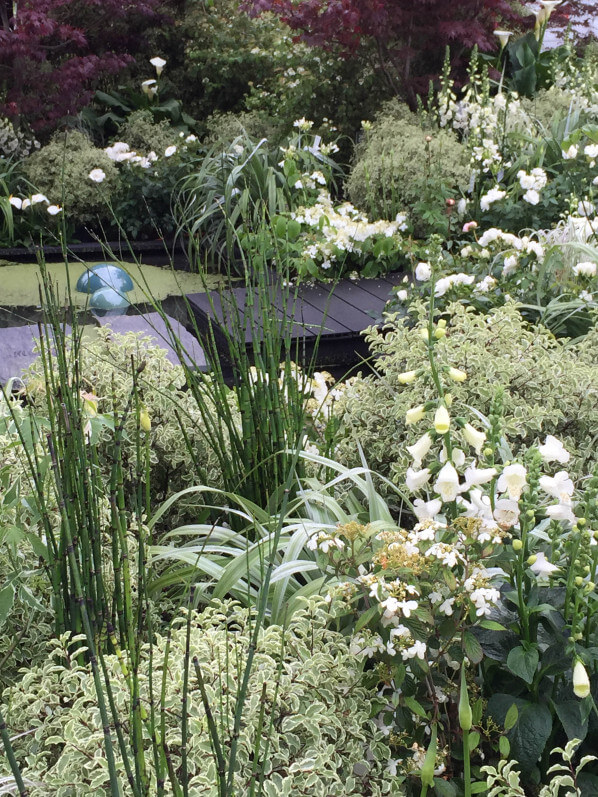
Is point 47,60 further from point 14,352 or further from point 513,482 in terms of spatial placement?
point 513,482

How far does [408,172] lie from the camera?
4898mm

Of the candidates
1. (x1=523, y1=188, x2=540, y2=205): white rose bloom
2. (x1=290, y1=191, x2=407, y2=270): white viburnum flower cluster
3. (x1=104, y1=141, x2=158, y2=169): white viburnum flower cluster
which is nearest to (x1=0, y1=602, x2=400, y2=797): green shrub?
(x1=523, y1=188, x2=540, y2=205): white rose bloom

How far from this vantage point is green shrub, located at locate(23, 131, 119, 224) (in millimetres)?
5816

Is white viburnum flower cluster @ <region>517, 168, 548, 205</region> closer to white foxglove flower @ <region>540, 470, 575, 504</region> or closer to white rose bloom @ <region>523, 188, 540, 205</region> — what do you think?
white rose bloom @ <region>523, 188, 540, 205</region>

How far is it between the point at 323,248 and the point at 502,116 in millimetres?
1502

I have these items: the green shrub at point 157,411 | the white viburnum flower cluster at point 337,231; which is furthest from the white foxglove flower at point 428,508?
the white viburnum flower cluster at point 337,231

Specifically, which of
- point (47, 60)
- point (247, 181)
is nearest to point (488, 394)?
point (247, 181)

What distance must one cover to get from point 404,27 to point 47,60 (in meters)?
2.91

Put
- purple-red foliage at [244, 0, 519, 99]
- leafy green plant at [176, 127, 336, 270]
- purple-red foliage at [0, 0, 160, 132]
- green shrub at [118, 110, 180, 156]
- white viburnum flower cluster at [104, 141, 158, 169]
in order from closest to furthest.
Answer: leafy green plant at [176, 127, 336, 270], purple-red foliage at [244, 0, 519, 99], purple-red foliage at [0, 0, 160, 132], white viburnum flower cluster at [104, 141, 158, 169], green shrub at [118, 110, 180, 156]

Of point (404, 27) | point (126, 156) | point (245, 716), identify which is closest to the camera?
point (245, 716)

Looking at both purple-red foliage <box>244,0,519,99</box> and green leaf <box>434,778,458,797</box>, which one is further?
purple-red foliage <box>244,0,519,99</box>

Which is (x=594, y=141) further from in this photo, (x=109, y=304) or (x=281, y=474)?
(x=281, y=474)

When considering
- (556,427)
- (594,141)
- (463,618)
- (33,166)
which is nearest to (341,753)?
(463,618)

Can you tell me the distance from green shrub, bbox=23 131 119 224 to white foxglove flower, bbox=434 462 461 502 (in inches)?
196
